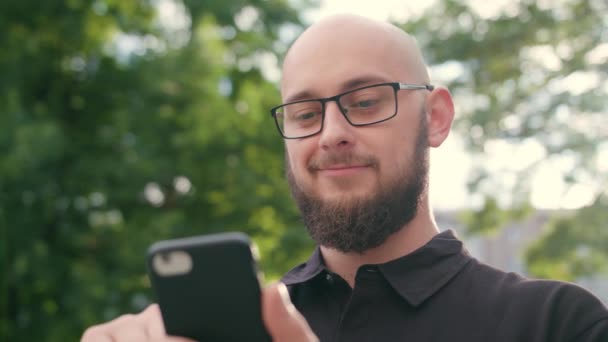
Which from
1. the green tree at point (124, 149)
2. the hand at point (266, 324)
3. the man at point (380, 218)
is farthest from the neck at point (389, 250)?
the green tree at point (124, 149)

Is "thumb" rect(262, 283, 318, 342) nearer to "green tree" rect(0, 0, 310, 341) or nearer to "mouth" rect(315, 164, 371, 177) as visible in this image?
"mouth" rect(315, 164, 371, 177)

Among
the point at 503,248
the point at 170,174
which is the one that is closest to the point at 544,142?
the point at 170,174

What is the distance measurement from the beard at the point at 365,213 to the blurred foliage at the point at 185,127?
818 centimetres

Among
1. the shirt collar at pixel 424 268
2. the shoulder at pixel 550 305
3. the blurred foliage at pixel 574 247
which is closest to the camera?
the shoulder at pixel 550 305

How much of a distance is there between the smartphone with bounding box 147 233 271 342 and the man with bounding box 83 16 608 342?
530 mm

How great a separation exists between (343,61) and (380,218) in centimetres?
44

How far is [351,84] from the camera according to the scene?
1861mm

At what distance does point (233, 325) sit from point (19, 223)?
30.7 ft

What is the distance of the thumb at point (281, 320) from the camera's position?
1.21 metres

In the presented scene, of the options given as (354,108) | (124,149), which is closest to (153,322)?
(354,108)

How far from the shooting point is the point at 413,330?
170 centimetres

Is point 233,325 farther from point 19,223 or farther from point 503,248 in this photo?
point 503,248

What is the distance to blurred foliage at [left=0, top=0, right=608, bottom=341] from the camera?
33.2 ft

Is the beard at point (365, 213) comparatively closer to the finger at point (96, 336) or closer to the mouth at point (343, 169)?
the mouth at point (343, 169)
